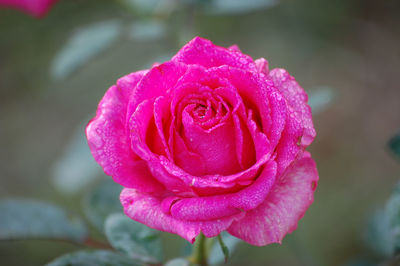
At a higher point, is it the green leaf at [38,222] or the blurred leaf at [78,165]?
the blurred leaf at [78,165]

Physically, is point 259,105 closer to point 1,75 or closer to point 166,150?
point 166,150

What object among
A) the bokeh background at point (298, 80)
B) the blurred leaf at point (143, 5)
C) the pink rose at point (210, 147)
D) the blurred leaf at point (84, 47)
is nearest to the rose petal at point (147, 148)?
the pink rose at point (210, 147)

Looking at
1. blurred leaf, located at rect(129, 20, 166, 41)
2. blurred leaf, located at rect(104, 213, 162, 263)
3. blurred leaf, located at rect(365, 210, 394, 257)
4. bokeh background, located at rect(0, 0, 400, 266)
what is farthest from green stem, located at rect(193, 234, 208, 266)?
bokeh background, located at rect(0, 0, 400, 266)

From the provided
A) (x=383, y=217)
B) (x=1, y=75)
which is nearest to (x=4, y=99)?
(x=1, y=75)

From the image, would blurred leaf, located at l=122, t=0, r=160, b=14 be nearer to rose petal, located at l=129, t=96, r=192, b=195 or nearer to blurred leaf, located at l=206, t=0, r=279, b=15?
blurred leaf, located at l=206, t=0, r=279, b=15

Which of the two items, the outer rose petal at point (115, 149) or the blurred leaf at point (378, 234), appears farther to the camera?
the blurred leaf at point (378, 234)

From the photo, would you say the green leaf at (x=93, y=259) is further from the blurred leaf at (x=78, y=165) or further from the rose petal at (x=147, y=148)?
the blurred leaf at (x=78, y=165)

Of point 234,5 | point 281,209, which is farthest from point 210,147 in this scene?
point 234,5
